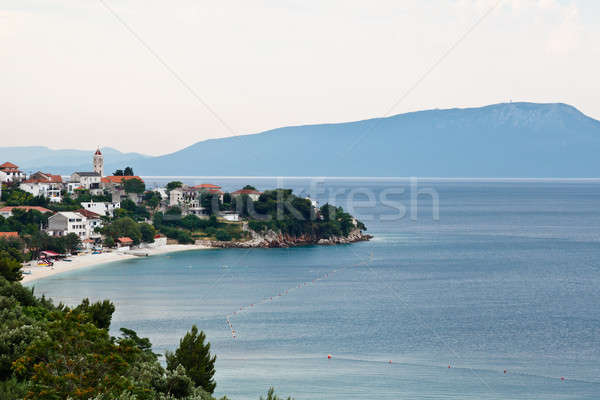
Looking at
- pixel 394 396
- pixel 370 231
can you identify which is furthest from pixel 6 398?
pixel 370 231

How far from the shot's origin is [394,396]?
24.1m

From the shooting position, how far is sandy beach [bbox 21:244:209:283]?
1950 inches

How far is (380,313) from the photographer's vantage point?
3772 centimetres

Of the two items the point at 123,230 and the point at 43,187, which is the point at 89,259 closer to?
the point at 123,230

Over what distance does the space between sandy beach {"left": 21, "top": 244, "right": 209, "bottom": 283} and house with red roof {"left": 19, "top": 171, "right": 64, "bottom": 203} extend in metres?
14.4

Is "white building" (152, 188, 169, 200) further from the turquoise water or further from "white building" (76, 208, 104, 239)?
the turquoise water

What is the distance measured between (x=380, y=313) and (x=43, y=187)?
48.1 metres

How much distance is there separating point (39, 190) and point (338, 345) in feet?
170

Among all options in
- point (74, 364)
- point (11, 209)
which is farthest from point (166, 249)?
point (74, 364)

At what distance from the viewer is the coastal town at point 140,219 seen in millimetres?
60906

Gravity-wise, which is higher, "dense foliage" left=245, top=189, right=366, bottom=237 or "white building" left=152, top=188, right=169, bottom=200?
"white building" left=152, top=188, right=169, bottom=200

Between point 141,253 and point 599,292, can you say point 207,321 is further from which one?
point 141,253

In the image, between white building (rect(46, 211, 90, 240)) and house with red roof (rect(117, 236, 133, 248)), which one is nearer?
white building (rect(46, 211, 90, 240))

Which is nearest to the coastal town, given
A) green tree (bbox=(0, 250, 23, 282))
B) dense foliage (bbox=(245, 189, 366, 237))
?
dense foliage (bbox=(245, 189, 366, 237))
